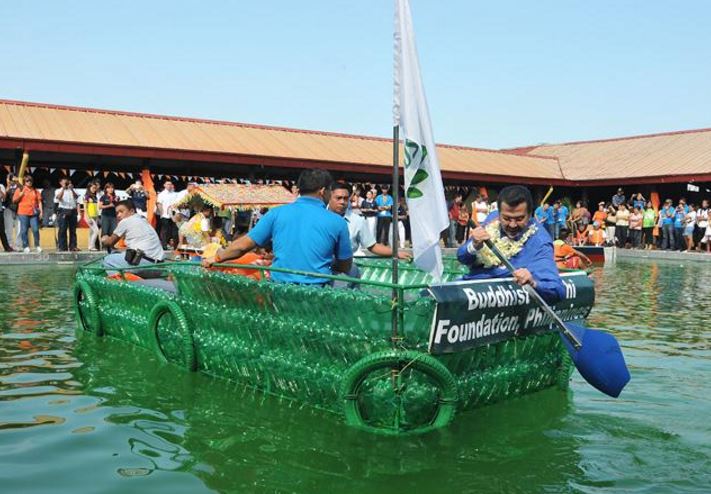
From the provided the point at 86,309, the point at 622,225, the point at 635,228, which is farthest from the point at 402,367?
the point at 622,225

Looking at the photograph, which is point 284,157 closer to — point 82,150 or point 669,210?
point 82,150

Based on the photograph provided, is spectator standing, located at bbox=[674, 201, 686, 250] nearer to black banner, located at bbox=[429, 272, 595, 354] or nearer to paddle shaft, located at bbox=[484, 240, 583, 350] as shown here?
black banner, located at bbox=[429, 272, 595, 354]

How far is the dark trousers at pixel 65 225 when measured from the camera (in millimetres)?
19172

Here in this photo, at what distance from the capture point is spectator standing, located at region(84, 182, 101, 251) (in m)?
20.0

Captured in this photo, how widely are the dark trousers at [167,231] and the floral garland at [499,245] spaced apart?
53.3ft

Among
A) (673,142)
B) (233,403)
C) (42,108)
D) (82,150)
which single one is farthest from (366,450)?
(673,142)

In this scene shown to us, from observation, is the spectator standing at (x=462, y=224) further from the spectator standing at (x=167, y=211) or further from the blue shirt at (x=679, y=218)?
the spectator standing at (x=167, y=211)

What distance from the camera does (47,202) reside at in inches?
931

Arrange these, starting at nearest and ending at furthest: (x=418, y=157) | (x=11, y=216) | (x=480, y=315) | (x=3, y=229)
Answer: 1. (x=480, y=315)
2. (x=418, y=157)
3. (x=3, y=229)
4. (x=11, y=216)

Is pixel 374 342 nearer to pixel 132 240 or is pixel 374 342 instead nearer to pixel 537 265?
pixel 537 265

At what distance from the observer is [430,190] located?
17.1 feet

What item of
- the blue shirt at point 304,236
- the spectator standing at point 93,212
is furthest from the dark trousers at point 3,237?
the blue shirt at point 304,236

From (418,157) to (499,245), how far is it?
40.8 inches

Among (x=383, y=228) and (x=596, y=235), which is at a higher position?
(x=383, y=228)
